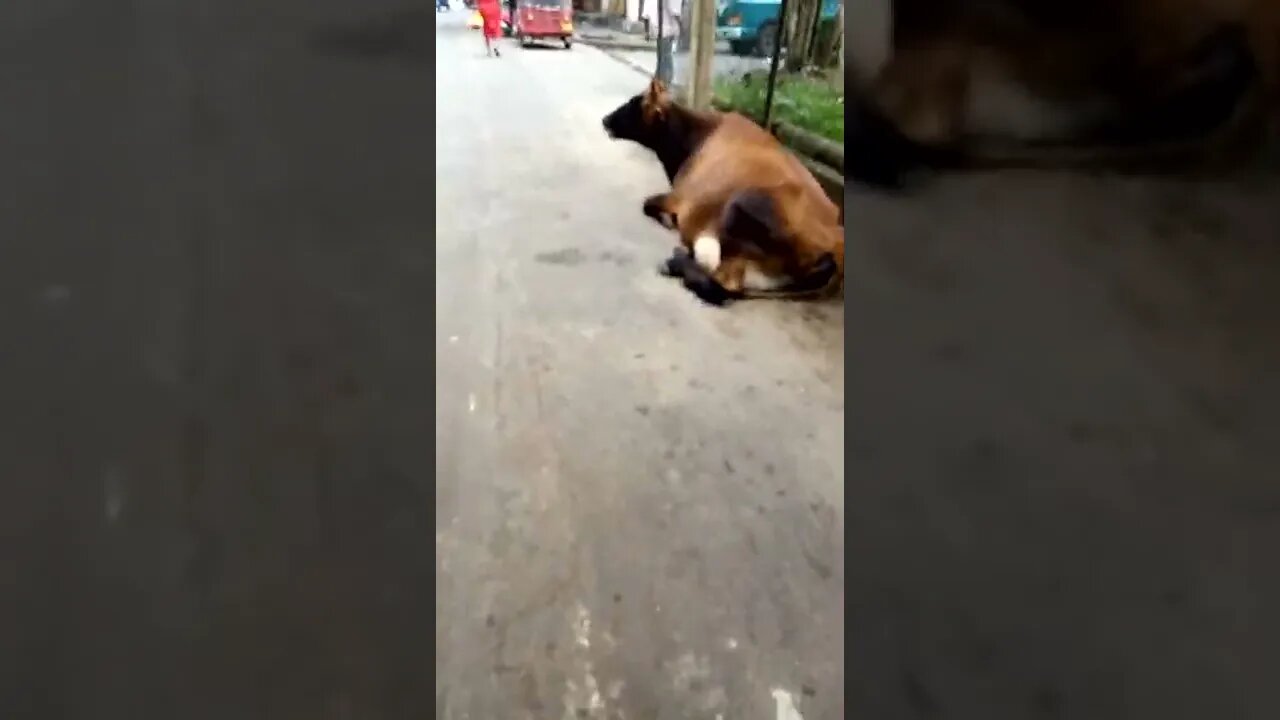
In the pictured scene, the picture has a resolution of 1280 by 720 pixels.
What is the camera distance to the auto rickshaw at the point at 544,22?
31.1 feet

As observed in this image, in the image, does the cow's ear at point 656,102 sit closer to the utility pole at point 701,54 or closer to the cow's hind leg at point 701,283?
the utility pole at point 701,54

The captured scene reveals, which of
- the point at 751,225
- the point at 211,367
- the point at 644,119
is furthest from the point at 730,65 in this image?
the point at 211,367

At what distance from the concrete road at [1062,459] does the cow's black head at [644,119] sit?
1.91 metres

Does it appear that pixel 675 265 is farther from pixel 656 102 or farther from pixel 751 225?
pixel 656 102

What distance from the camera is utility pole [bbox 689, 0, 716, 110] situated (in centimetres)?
450

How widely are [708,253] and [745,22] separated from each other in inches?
147

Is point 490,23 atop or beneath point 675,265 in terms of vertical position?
beneath

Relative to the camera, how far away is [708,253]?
2.35 meters

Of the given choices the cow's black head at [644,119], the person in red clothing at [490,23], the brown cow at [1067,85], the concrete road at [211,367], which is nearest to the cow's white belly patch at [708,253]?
the brown cow at [1067,85]

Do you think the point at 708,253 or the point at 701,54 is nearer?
the point at 708,253

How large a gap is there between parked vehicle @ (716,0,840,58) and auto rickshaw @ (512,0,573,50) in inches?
162

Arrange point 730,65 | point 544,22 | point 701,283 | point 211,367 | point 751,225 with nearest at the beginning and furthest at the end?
point 211,367
point 701,283
point 751,225
point 730,65
point 544,22

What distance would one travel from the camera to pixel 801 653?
1.04 meters

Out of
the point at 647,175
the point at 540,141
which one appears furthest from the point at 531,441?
the point at 540,141
